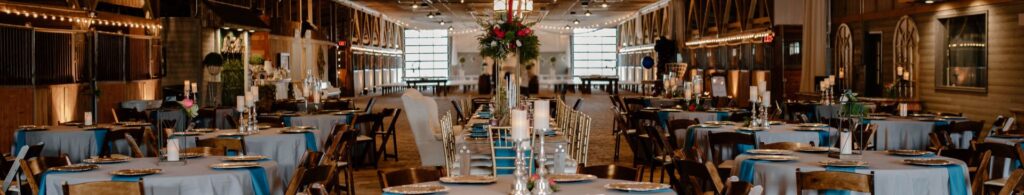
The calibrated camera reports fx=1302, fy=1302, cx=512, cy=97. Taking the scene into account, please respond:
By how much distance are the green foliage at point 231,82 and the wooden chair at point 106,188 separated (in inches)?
526

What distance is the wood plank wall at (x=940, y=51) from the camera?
44.4ft

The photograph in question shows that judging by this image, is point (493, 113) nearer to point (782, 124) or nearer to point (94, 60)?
point (782, 124)

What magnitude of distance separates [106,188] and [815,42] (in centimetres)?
1486

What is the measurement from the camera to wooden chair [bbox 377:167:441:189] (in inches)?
222

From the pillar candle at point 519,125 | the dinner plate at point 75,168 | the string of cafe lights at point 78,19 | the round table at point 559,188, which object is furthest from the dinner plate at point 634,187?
the string of cafe lights at point 78,19

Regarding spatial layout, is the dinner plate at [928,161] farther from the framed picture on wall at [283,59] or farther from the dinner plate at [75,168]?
the framed picture on wall at [283,59]

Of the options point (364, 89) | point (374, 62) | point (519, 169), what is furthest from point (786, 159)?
point (374, 62)

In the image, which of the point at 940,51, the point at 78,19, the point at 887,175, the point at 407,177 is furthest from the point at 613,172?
the point at 940,51

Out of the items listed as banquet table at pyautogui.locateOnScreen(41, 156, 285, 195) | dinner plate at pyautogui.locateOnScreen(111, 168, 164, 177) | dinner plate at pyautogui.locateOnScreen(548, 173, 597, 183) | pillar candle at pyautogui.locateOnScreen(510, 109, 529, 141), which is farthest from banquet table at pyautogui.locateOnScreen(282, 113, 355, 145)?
pillar candle at pyautogui.locateOnScreen(510, 109, 529, 141)

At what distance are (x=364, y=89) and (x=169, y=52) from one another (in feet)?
62.0

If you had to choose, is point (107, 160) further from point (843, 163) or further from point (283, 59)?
point (283, 59)

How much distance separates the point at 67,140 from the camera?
33.5ft

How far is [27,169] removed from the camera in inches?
268

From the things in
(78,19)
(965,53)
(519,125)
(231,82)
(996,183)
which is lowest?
(996,183)
